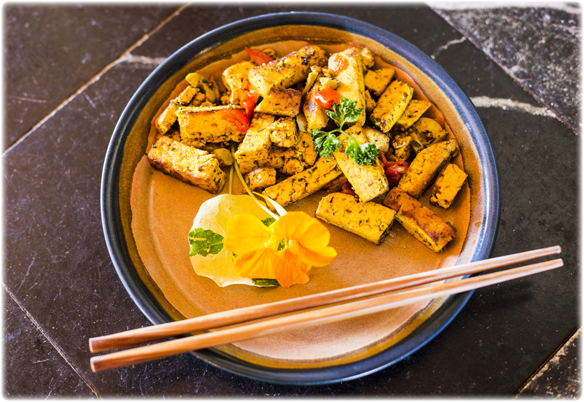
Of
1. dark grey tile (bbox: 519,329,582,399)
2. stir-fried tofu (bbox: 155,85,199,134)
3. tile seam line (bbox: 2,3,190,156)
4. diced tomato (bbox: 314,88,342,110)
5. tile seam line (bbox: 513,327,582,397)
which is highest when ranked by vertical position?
tile seam line (bbox: 2,3,190,156)

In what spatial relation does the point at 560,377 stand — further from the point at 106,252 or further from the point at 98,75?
the point at 98,75

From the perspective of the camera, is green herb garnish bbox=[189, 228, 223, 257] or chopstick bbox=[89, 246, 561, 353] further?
green herb garnish bbox=[189, 228, 223, 257]

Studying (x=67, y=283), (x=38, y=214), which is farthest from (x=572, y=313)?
(x=38, y=214)

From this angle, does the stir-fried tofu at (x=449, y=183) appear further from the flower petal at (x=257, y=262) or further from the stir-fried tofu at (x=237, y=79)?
the stir-fried tofu at (x=237, y=79)

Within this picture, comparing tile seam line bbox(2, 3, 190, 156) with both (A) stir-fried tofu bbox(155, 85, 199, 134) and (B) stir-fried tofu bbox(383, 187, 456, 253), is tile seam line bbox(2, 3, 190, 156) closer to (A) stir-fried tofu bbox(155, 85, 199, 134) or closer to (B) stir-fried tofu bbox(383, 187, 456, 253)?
(A) stir-fried tofu bbox(155, 85, 199, 134)

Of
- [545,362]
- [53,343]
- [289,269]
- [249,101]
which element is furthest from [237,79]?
[545,362]

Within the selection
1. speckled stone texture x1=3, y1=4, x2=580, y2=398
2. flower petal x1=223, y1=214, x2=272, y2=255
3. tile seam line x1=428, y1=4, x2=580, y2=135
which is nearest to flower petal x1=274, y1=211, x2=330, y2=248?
flower petal x1=223, y1=214, x2=272, y2=255
